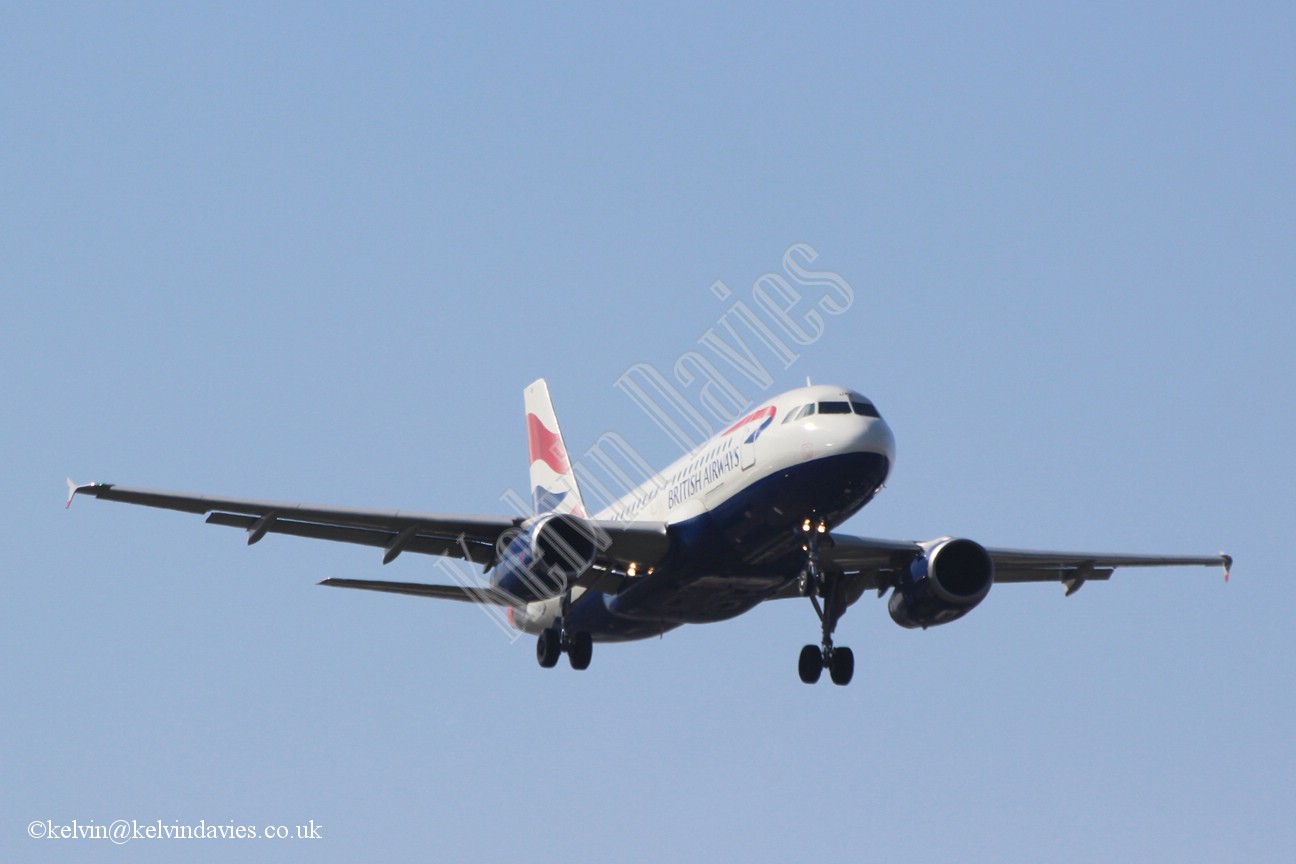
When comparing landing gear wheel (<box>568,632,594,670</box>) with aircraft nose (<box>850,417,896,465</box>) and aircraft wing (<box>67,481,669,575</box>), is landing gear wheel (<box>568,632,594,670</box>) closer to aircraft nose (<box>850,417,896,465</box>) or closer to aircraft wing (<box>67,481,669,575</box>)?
aircraft wing (<box>67,481,669,575</box>)

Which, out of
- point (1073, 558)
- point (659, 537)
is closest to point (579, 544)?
point (659, 537)

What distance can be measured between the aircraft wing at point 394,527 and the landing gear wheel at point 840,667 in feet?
16.6

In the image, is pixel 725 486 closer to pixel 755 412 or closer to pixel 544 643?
pixel 755 412

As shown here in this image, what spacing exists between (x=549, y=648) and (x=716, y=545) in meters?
5.97

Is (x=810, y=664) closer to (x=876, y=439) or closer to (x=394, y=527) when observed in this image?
(x=876, y=439)

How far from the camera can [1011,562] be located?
145 feet

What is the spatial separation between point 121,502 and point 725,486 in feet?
38.9

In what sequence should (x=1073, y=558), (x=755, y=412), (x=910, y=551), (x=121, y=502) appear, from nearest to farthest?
1. (x=121, y=502)
2. (x=755, y=412)
3. (x=910, y=551)
4. (x=1073, y=558)

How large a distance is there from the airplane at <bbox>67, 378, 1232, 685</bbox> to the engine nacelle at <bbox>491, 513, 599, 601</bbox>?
0.04 metres

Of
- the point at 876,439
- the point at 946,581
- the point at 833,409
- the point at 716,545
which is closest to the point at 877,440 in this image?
the point at 876,439

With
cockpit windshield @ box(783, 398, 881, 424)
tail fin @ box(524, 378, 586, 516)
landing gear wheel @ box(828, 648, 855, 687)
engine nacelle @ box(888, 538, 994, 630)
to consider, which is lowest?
landing gear wheel @ box(828, 648, 855, 687)

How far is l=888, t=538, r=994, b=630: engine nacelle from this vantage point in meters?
40.0

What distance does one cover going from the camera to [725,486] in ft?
121

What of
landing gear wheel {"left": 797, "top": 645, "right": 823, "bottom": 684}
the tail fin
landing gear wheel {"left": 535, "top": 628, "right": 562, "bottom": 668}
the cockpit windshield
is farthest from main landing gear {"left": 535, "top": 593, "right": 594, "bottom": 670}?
the cockpit windshield
